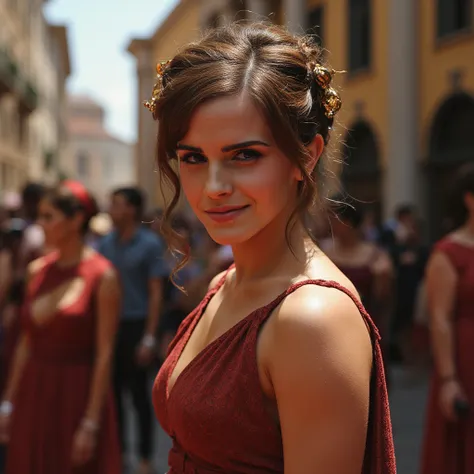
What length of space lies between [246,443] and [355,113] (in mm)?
17157

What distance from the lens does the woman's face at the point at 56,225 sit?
14.5 ft

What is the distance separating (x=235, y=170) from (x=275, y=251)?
21 centimetres

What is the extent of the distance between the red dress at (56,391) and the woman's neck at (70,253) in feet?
0.14

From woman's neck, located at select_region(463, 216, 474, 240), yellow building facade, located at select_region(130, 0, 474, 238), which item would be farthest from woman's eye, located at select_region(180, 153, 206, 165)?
yellow building facade, located at select_region(130, 0, 474, 238)

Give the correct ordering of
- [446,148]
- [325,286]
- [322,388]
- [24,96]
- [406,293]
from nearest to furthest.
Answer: [322,388] → [325,286] → [406,293] → [446,148] → [24,96]

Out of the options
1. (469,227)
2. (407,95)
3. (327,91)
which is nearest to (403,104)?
(407,95)

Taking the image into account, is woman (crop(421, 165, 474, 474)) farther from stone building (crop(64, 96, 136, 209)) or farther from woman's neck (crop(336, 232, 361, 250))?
stone building (crop(64, 96, 136, 209))

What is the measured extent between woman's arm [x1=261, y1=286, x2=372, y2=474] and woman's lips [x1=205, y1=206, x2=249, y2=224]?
262mm

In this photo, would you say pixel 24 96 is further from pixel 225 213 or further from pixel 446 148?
pixel 225 213

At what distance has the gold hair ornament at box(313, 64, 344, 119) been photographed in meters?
1.89

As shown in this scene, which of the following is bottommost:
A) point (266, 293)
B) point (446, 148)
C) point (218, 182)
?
point (446, 148)

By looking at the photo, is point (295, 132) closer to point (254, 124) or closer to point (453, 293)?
point (254, 124)

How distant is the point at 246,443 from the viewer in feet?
5.59

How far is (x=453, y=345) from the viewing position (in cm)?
447
